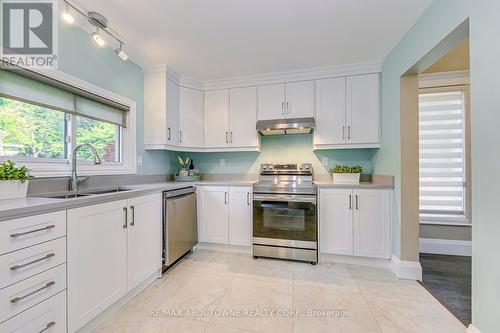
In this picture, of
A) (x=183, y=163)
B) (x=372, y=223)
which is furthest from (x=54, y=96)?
(x=372, y=223)

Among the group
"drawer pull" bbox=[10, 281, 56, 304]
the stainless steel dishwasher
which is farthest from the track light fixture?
"drawer pull" bbox=[10, 281, 56, 304]

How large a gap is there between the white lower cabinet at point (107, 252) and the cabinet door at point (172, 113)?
1.02 m

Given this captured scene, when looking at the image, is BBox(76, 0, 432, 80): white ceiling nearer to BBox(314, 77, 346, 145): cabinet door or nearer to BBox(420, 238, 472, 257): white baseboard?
BBox(314, 77, 346, 145): cabinet door

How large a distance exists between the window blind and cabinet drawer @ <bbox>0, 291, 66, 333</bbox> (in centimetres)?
139

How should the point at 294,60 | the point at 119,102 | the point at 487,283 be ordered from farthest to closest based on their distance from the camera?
1. the point at 294,60
2. the point at 119,102
3. the point at 487,283

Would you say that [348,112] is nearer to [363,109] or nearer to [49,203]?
[363,109]

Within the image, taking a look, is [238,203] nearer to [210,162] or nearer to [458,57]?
[210,162]

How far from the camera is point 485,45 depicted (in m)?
1.18

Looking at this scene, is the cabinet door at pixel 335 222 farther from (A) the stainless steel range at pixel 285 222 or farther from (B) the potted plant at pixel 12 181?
(B) the potted plant at pixel 12 181

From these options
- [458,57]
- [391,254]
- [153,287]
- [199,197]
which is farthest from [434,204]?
[153,287]

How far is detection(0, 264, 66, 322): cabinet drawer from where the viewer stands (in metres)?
1.00

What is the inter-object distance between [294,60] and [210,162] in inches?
76.9

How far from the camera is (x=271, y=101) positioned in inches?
116

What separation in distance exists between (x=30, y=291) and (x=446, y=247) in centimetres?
404
